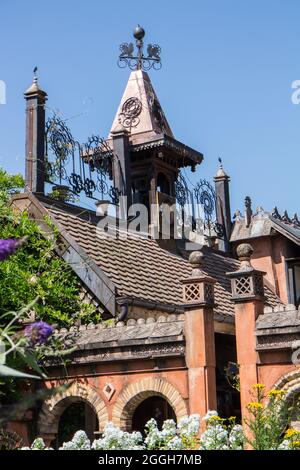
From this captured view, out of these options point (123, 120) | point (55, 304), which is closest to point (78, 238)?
point (55, 304)

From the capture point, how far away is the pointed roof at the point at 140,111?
21.3m

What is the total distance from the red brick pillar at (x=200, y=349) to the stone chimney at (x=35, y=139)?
5918 millimetres

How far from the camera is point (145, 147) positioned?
2030 cm

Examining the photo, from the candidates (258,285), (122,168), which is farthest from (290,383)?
(122,168)

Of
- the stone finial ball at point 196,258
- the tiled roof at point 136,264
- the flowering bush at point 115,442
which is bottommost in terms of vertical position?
the flowering bush at point 115,442

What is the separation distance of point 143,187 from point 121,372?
9321 mm

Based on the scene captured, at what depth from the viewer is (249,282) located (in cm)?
1196

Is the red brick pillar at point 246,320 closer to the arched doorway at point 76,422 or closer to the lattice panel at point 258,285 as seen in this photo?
the lattice panel at point 258,285

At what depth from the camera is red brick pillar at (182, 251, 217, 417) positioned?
11352mm

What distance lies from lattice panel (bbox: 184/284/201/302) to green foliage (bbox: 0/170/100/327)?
3.05m

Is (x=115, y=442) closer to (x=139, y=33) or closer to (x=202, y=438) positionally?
(x=202, y=438)

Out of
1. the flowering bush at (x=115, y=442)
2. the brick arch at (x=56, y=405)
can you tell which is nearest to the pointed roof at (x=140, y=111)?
the brick arch at (x=56, y=405)

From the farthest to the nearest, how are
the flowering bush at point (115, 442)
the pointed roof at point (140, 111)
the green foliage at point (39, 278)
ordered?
the pointed roof at point (140, 111), the green foliage at point (39, 278), the flowering bush at point (115, 442)

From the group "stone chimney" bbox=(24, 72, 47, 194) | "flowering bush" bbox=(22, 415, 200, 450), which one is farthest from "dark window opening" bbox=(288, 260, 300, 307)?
"flowering bush" bbox=(22, 415, 200, 450)
